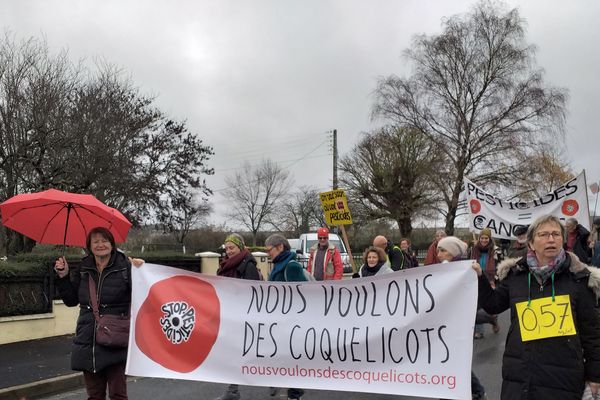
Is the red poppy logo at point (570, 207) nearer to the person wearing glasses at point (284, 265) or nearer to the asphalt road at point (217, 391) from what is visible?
the asphalt road at point (217, 391)

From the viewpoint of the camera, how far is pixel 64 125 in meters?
15.2

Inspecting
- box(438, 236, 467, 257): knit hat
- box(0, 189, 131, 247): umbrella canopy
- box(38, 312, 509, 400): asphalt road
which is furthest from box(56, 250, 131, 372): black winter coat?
box(438, 236, 467, 257): knit hat

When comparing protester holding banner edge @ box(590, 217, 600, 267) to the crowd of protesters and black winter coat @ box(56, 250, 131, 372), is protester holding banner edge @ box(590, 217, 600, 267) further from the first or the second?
black winter coat @ box(56, 250, 131, 372)

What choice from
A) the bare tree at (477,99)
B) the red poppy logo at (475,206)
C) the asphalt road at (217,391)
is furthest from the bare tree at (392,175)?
the asphalt road at (217,391)

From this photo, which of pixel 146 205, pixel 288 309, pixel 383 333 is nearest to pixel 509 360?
pixel 383 333

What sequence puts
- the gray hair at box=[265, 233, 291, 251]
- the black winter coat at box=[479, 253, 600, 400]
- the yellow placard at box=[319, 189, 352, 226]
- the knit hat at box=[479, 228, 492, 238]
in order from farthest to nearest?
the yellow placard at box=[319, 189, 352, 226] < the knit hat at box=[479, 228, 492, 238] < the gray hair at box=[265, 233, 291, 251] < the black winter coat at box=[479, 253, 600, 400]

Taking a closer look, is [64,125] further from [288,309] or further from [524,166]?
[524,166]

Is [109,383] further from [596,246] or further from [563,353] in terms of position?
[596,246]

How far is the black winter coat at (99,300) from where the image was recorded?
155 inches

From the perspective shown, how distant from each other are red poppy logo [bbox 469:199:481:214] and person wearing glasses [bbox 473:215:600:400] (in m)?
6.04

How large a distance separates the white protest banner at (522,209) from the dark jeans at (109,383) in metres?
6.49

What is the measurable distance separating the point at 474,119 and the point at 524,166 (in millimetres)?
4119

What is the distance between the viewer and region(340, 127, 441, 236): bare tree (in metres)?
35.9

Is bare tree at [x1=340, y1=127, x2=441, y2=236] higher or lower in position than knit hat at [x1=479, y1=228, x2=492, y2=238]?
higher
